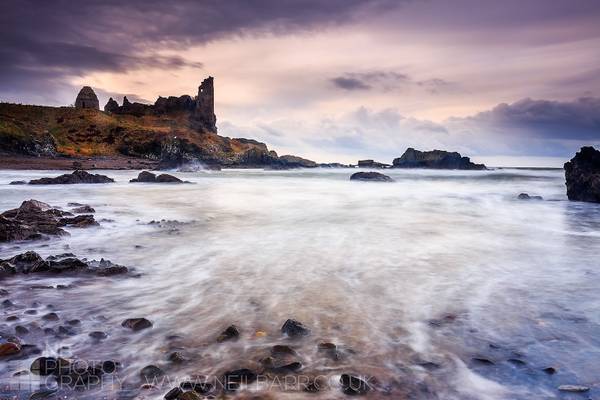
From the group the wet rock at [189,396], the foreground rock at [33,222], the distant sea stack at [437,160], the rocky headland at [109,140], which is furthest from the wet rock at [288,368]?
the distant sea stack at [437,160]

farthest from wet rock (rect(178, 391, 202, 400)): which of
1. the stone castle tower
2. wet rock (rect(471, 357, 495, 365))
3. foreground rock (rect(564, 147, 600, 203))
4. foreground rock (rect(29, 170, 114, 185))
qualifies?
the stone castle tower

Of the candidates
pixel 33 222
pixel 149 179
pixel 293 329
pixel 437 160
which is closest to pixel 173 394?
pixel 293 329

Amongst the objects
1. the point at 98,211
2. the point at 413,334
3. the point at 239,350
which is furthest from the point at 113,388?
the point at 98,211

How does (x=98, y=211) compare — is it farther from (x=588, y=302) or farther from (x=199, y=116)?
(x=199, y=116)

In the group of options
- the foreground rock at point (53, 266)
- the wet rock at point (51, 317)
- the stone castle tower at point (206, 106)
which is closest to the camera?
the wet rock at point (51, 317)

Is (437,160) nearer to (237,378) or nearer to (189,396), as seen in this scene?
(237,378)

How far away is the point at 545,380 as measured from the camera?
331cm

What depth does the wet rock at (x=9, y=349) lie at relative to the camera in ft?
11.2

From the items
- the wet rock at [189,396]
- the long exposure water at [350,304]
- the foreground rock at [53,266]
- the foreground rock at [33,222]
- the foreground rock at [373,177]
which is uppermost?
the foreground rock at [373,177]

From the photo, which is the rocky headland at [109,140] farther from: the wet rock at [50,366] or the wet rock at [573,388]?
the wet rock at [573,388]

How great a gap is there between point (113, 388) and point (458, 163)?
103369mm

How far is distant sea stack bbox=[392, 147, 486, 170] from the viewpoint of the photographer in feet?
318

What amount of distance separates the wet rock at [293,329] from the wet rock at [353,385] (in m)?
0.96

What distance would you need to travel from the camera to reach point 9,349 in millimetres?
3441
